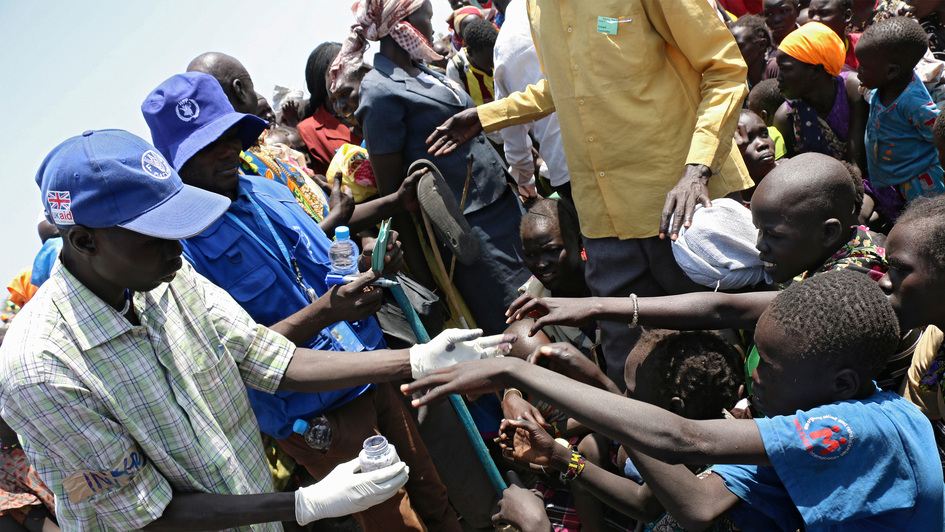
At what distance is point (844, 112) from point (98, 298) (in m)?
4.44

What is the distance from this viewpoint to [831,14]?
5121 millimetres

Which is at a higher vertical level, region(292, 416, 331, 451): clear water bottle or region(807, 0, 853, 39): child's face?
region(807, 0, 853, 39): child's face

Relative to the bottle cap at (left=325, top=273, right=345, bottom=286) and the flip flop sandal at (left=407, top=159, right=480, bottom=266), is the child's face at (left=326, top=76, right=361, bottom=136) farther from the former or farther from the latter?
the bottle cap at (left=325, top=273, right=345, bottom=286)

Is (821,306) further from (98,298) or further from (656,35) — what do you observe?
(98,298)

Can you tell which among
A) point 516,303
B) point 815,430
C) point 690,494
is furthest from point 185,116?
point 815,430

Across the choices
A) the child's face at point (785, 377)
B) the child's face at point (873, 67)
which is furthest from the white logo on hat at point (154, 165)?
the child's face at point (873, 67)

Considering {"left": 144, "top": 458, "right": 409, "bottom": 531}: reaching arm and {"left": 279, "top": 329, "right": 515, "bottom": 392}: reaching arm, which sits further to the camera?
{"left": 279, "top": 329, "right": 515, "bottom": 392}: reaching arm

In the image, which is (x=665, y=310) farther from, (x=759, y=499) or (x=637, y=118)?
(x=637, y=118)

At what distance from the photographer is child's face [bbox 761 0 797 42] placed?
5598mm

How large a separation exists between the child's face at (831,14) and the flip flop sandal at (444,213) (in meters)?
3.46

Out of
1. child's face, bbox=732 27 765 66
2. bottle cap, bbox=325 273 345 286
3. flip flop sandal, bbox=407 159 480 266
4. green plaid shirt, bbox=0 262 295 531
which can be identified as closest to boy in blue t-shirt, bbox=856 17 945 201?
child's face, bbox=732 27 765 66

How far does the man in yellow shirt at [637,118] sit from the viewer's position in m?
2.57

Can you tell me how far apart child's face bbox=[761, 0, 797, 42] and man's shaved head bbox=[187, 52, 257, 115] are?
4408mm

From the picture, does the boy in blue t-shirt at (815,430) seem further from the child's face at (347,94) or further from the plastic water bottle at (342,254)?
the child's face at (347,94)
